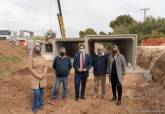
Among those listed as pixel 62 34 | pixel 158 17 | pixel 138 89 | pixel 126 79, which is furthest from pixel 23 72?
pixel 158 17

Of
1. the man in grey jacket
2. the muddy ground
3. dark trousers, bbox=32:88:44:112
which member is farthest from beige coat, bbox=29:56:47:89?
the man in grey jacket

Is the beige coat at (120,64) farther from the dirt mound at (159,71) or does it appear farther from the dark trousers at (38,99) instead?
the dirt mound at (159,71)

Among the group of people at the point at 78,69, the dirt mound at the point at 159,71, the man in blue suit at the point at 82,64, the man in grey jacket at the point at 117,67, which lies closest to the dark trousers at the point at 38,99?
the group of people at the point at 78,69

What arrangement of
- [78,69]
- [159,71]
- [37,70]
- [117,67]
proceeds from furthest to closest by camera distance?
[159,71]
[78,69]
[117,67]
[37,70]

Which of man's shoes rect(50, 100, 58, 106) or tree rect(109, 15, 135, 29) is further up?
tree rect(109, 15, 135, 29)

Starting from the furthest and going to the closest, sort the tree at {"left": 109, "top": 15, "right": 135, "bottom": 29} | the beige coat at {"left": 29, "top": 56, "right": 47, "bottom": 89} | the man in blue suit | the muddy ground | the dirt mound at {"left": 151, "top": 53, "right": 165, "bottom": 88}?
the tree at {"left": 109, "top": 15, "right": 135, "bottom": 29}
the dirt mound at {"left": 151, "top": 53, "right": 165, "bottom": 88}
the man in blue suit
the muddy ground
the beige coat at {"left": 29, "top": 56, "right": 47, "bottom": 89}

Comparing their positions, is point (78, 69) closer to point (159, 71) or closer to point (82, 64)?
point (82, 64)

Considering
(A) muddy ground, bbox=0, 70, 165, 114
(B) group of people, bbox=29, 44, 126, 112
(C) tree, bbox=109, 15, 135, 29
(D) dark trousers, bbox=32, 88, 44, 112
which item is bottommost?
(A) muddy ground, bbox=0, 70, 165, 114

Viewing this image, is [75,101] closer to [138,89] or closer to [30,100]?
[30,100]

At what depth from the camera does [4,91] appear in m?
12.9

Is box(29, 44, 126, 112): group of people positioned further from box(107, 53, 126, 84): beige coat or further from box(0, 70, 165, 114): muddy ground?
box(0, 70, 165, 114): muddy ground

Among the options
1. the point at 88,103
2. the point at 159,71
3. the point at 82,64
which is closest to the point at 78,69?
the point at 82,64

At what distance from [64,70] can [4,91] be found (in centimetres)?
352

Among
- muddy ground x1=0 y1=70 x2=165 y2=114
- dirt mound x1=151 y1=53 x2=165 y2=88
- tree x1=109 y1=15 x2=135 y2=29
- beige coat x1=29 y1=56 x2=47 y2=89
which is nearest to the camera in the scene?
beige coat x1=29 y1=56 x2=47 y2=89
